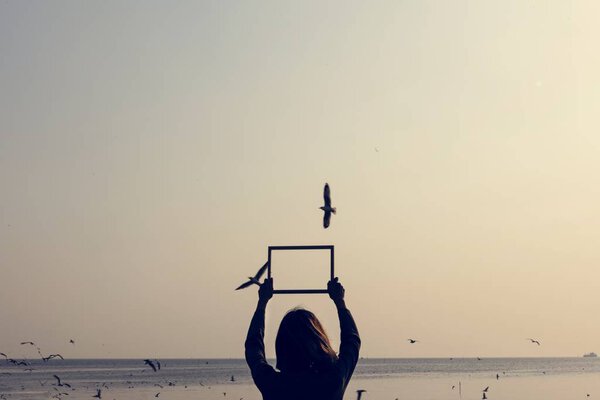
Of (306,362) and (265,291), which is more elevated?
(265,291)

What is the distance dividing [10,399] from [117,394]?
32.1ft

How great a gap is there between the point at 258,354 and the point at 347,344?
0.53 meters

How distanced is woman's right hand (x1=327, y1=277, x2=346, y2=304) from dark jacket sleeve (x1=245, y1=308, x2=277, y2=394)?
0.43m

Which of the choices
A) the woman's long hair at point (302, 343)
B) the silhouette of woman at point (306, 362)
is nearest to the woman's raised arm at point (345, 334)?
the silhouette of woman at point (306, 362)

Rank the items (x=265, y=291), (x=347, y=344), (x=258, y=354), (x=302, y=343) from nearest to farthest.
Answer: (x=302, y=343) → (x=347, y=344) → (x=258, y=354) → (x=265, y=291)

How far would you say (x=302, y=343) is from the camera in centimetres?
496

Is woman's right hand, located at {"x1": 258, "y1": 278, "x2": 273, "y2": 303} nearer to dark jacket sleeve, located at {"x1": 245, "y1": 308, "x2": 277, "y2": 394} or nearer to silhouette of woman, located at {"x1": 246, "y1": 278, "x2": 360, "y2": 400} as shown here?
dark jacket sleeve, located at {"x1": 245, "y1": 308, "x2": 277, "y2": 394}

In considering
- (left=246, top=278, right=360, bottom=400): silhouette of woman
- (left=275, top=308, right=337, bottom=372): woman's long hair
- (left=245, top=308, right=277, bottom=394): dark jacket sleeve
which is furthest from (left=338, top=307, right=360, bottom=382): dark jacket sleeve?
(left=245, top=308, right=277, bottom=394): dark jacket sleeve

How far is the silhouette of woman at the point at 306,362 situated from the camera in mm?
4957

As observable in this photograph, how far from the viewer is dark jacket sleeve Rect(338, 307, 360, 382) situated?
5180mm

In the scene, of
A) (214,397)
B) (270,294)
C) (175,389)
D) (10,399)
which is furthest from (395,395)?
(270,294)

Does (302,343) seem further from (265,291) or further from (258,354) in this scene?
(265,291)

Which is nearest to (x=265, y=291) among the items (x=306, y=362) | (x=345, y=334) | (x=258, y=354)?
(x=258, y=354)

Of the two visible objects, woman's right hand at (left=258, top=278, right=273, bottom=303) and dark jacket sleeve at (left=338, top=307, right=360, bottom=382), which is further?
woman's right hand at (left=258, top=278, right=273, bottom=303)
